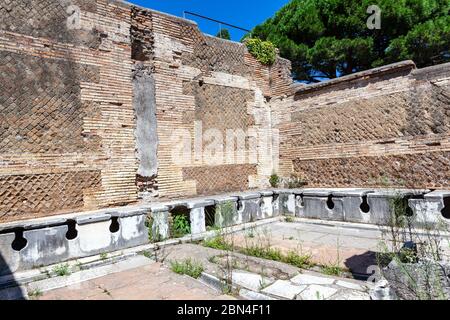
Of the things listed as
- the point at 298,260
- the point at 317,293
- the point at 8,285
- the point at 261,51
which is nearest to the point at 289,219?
the point at 298,260

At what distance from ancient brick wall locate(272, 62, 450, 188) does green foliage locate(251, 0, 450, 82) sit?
6.42 m

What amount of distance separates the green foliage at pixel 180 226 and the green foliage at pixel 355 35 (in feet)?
36.9

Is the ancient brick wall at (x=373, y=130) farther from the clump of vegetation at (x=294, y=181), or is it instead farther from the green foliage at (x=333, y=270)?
the green foliage at (x=333, y=270)

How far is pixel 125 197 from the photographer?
22.6 feet

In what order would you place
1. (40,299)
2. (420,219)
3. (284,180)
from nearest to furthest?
(40,299) < (420,219) < (284,180)

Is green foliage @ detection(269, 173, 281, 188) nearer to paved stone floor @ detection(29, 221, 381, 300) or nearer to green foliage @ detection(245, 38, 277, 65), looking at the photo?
green foliage @ detection(245, 38, 277, 65)

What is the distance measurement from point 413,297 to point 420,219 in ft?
11.4

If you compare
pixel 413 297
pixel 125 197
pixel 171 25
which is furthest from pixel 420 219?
pixel 171 25

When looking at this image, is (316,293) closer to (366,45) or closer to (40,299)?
(40,299)

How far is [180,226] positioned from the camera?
601 cm

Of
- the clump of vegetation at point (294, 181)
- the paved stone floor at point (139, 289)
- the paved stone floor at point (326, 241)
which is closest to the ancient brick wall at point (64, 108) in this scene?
the paved stone floor at point (139, 289)

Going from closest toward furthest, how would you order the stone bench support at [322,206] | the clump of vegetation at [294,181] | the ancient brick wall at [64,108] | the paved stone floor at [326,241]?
the paved stone floor at [326,241] → the ancient brick wall at [64,108] → the stone bench support at [322,206] → the clump of vegetation at [294,181]

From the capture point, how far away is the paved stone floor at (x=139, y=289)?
10.6 feet
